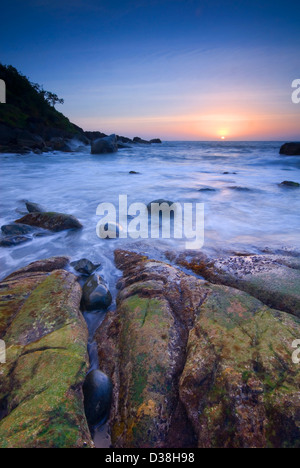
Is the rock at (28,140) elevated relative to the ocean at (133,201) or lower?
elevated

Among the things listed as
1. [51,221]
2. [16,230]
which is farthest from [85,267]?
[16,230]

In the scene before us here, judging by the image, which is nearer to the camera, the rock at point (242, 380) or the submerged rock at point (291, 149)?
the rock at point (242, 380)

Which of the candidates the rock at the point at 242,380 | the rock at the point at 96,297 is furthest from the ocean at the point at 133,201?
the rock at the point at 242,380

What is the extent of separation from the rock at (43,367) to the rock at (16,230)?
2554 mm

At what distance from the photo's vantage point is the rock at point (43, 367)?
1456mm

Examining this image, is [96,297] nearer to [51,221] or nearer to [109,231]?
[109,231]

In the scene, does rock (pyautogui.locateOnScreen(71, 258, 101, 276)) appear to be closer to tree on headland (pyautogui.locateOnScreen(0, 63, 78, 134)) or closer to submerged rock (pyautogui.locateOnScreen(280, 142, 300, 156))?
submerged rock (pyautogui.locateOnScreen(280, 142, 300, 156))

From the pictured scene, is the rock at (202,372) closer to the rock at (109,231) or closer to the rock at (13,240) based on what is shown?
the rock at (109,231)

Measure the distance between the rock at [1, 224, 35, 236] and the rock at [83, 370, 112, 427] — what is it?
4.17 meters

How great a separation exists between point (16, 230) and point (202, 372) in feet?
16.0

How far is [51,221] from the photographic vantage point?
5508 millimetres

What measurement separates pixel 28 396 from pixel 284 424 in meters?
1.72

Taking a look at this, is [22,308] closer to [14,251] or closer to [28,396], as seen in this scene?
[28,396]

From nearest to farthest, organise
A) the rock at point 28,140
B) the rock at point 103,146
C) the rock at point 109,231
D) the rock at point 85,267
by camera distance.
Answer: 1. the rock at point 85,267
2. the rock at point 109,231
3. the rock at point 28,140
4. the rock at point 103,146
